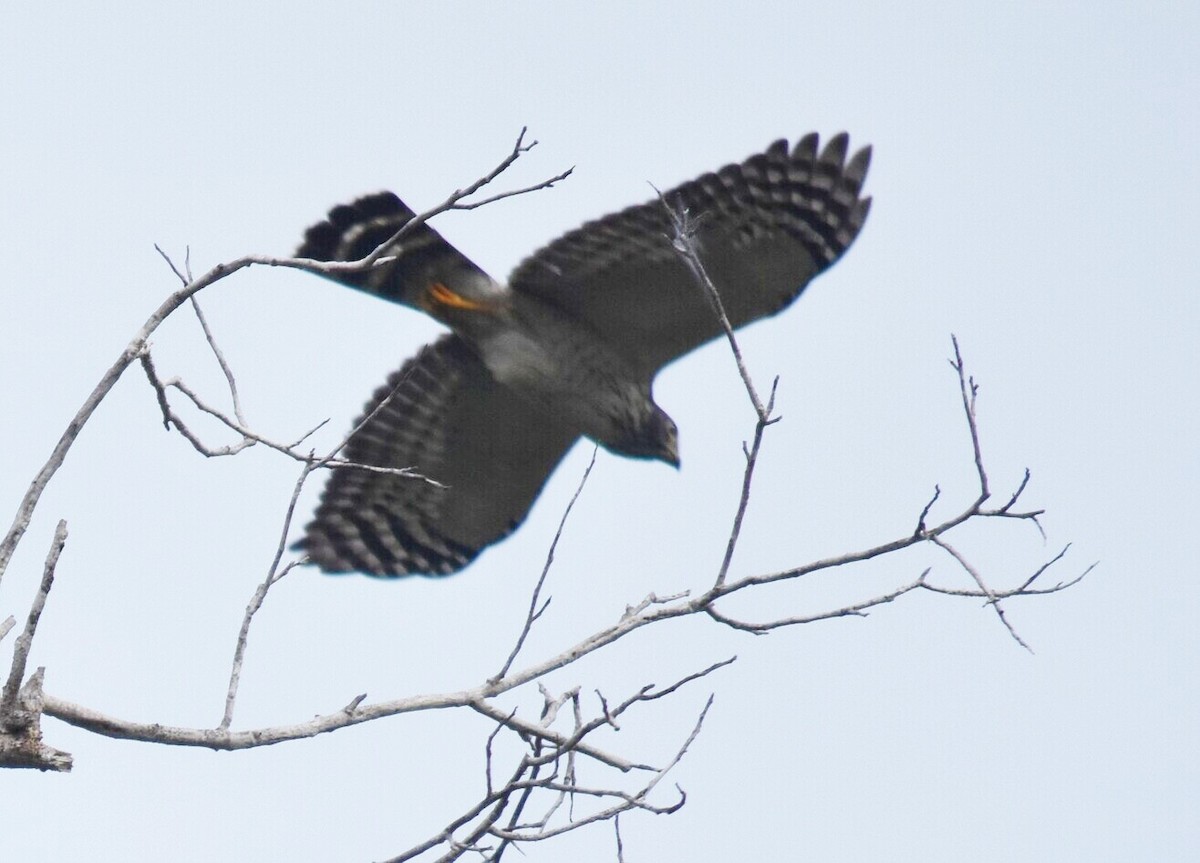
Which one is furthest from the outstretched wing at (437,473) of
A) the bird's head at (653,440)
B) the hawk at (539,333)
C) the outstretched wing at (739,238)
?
the outstretched wing at (739,238)

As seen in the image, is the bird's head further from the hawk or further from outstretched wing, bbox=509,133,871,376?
outstretched wing, bbox=509,133,871,376

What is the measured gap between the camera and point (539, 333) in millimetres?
8945

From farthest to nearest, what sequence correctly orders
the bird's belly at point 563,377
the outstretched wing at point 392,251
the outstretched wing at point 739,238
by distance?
the bird's belly at point 563,377 < the outstretched wing at point 392,251 < the outstretched wing at point 739,238

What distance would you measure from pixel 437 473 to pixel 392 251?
2.10 metres

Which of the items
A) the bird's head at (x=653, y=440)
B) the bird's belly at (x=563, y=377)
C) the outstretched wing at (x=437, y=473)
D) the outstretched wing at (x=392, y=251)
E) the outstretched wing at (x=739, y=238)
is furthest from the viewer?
the outstretched wing at (x=437, y=473)

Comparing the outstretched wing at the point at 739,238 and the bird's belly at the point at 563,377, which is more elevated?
the outstretched wing at the point at 739,238

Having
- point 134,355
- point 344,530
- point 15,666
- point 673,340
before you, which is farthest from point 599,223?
point 15,666

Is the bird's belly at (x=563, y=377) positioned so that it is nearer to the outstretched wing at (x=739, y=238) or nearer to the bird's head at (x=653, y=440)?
the bird's head at (x=653, y=440)

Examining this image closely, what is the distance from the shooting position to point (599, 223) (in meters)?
8.31

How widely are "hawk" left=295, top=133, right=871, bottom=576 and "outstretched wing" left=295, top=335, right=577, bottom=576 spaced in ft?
0.04

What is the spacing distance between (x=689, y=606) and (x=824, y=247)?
154 inches

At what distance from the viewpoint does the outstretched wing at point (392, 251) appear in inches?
335

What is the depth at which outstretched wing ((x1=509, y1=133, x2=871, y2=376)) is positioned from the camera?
322 inches

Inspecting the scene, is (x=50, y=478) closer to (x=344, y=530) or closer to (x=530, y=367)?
(x=530, y=367)
